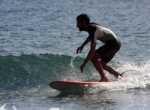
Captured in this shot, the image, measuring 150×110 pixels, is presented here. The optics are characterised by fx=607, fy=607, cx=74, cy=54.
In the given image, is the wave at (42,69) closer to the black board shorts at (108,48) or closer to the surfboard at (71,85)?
the black board shorts at (108,48)

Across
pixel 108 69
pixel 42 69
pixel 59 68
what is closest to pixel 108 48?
pixel 108 69

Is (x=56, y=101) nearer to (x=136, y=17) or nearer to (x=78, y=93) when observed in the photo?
(x=78, y=93)

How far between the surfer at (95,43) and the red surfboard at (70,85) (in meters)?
0.37

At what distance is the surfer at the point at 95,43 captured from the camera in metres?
13.1

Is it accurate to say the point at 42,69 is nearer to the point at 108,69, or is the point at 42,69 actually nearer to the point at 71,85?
the point at 108,69

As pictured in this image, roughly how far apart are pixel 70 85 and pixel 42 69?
2.83m

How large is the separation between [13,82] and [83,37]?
10.2 metres

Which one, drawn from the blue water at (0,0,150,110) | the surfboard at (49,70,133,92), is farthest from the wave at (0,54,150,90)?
the surfboard at (49,70,133,92)

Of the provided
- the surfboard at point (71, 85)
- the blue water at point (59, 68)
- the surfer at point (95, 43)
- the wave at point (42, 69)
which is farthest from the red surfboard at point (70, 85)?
the wave at point (42, 69)

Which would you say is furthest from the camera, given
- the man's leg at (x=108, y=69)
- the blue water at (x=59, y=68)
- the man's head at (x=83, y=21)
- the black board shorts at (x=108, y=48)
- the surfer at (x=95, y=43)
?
the man's leg at (x=108, y=69)

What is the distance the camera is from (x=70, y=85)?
13.2 m

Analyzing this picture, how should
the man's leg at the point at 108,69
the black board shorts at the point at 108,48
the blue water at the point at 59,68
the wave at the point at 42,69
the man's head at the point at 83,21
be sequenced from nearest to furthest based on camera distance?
the blue water at the point at 59,68
the man's head at the point at 83,21
the black board shorts at the point at 108,48
the man's leg at the point at 108,69
the wave at the point at 42,69

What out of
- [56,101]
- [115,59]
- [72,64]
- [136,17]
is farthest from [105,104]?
[136,17]

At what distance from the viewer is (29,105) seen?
1195cm
